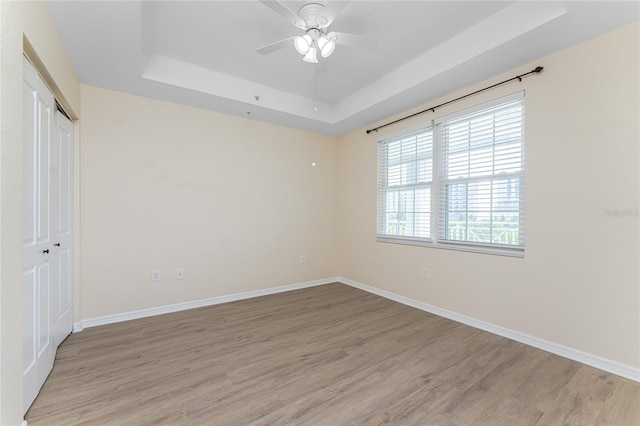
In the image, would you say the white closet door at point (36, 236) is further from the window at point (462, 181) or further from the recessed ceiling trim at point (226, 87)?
the window at point (462, 181)

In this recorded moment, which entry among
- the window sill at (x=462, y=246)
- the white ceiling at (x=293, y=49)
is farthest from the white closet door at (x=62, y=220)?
the window sill at (x=462, y=246)

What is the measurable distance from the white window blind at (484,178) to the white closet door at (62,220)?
12.6ft

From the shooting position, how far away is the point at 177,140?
342cm

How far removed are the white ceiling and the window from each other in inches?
17.0

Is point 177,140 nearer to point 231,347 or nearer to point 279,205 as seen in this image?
point 279,205

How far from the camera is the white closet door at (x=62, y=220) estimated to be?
224cm

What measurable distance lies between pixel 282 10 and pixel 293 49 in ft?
3.39

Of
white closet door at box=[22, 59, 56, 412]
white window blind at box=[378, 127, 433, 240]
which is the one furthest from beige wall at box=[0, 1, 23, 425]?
white window blind at box=[378, 127, 433, 240]

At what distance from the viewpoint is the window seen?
2.70 meters

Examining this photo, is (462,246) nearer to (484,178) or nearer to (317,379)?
(484,178)

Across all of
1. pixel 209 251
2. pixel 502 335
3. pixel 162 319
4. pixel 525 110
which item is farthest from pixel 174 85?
pixel 502 335

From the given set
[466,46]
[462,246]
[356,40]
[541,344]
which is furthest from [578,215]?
[356,40]

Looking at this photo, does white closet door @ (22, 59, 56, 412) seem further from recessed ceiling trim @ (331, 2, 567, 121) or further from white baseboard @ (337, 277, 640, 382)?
white baseboard @ (337, 277, 640, 382)

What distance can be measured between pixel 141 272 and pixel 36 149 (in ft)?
6.01
